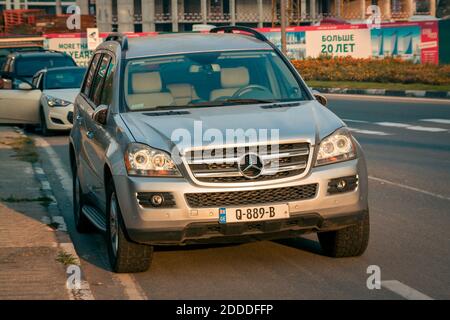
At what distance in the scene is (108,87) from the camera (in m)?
9.20

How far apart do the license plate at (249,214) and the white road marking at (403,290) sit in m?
0.91

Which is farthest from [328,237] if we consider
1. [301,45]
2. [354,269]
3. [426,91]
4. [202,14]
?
[202,14]

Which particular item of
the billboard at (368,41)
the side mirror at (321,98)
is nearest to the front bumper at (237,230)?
the side mirror at (321,98)

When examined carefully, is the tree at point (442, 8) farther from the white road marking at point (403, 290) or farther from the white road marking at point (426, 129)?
the white road marking at point (403, 290)

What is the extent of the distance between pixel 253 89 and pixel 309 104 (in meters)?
0.60

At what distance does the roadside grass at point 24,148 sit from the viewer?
17.1 metres

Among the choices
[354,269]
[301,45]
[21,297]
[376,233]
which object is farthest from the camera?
[301,45]

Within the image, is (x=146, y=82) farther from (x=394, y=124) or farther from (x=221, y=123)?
(x=394, y=124)

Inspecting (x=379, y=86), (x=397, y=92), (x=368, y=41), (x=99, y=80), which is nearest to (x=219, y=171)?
(x=99, y=80)

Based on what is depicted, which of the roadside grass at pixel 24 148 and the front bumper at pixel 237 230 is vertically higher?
the front bumper at pixel 237 230

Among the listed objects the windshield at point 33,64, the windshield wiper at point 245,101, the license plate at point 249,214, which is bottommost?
the windshield at point 33,64

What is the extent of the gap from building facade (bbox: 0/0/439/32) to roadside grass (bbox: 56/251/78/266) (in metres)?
91.5

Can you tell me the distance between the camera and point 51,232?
9648 mm
